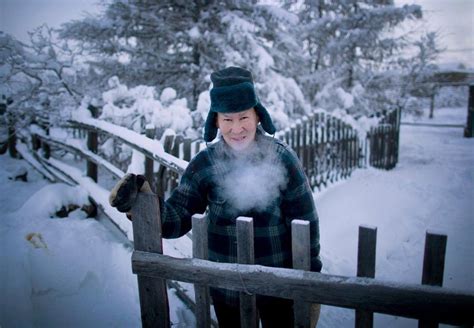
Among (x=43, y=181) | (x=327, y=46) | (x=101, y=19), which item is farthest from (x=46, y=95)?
(x=327, y=46)

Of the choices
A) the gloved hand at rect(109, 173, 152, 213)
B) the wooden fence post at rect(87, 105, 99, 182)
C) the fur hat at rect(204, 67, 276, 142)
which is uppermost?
the fur hat at rect(204, 67, 276, 142)

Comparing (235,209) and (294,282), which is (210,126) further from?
(294,282)

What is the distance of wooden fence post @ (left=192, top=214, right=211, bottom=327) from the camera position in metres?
1.63

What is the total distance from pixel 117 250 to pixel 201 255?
→ 2682 mm

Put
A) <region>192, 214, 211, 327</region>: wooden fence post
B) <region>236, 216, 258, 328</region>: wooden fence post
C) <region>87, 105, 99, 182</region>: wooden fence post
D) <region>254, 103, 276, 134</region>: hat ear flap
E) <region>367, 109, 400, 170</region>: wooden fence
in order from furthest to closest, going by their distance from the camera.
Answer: <region>367, 109, 400, 170</region>: wooden fence < <region>87, 105, 99, 182</region>: wooden fence post < <region>254, 103, 276, 134</region>: hat ear flap < <region>192, 214, 211, 327</region>: wooden fence post < <region>236, 216, 258, 328</region>: wooden fence post

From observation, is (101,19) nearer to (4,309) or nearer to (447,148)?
(4,309)

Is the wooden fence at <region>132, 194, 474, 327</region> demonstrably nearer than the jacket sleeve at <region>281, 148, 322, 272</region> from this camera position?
Yes

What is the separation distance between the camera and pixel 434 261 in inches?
50.8

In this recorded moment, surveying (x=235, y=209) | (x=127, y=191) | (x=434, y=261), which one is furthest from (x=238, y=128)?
(x=434, y=261)

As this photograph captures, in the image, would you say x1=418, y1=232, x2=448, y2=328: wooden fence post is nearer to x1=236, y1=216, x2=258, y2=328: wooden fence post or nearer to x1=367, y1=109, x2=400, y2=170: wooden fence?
x1=236, y1=216, x2=258, y2=328: wooden fence post

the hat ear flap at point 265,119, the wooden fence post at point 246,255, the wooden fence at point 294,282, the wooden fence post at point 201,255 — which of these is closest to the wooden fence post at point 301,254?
the wooden fence at point 294,282

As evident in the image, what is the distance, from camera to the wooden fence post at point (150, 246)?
1666 mm

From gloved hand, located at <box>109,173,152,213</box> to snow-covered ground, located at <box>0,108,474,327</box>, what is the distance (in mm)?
1312

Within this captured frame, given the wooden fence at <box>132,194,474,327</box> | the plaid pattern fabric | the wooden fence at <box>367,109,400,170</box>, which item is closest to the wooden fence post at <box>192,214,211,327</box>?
the wooden fence at <box>132,194,474,327</box>
